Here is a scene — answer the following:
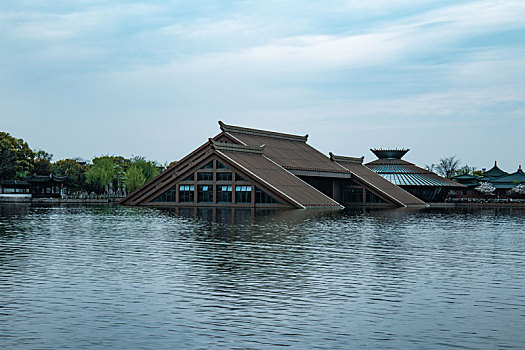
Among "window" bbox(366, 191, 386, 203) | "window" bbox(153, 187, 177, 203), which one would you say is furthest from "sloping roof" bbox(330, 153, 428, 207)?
"window" bbox(153, 187, 177, 203)

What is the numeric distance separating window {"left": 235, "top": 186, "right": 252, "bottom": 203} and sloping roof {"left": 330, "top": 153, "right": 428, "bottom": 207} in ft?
105

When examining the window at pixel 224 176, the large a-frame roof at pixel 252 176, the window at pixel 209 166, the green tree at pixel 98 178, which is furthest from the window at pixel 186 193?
the green tree at pixel 98 178

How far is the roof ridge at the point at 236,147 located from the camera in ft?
374

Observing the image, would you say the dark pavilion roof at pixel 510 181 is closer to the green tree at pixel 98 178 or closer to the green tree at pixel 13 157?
the green tree at pixel 98 178

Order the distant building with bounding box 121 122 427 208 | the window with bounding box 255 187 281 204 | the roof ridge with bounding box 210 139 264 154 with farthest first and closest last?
the roof ridge with bounding box 210 139 264 154 < the distant building with bounding box 121 122 427 208 < the window with bounding box 255 187 281 204

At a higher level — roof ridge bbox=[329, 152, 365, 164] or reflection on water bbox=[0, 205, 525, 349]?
roof ridge bbox=[329, 152, 365, 164]

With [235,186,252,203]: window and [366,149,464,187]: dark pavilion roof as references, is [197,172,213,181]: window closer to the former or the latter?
[235,186,252,203]: window

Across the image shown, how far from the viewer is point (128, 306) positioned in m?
24.0

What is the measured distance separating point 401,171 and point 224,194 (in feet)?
182

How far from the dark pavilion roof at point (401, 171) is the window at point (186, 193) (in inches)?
1977

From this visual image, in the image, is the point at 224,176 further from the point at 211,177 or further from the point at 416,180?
the point at 416,180

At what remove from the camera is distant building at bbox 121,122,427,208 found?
110m

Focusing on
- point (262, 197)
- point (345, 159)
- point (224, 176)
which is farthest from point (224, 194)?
point (345, 159)

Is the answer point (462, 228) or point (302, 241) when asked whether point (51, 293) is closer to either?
point (302, 241)
